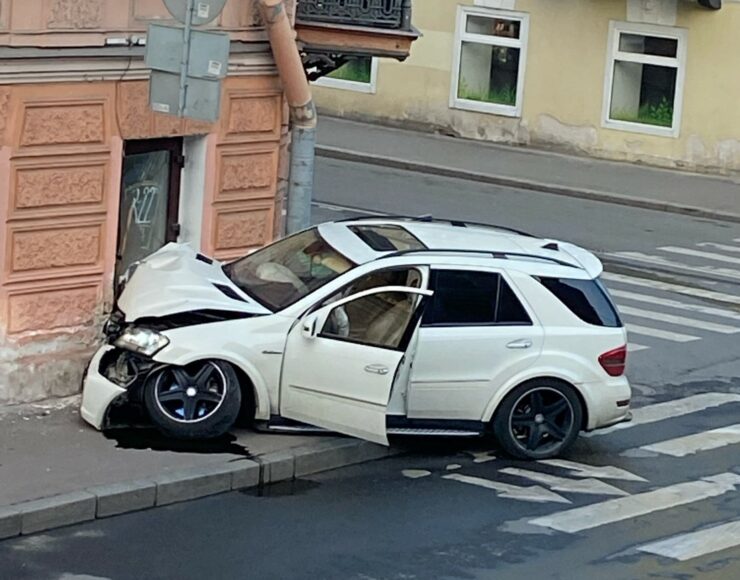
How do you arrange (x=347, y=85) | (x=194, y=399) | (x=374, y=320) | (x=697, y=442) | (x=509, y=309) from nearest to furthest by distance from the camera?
(x=194, y=399)
(x=374, y=320)
(x=509, y=309)
(x=697, y=442)
(x=347, y=85)

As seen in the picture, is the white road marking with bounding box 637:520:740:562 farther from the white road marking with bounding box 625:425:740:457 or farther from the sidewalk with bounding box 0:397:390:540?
the sidewalk with bounding box 0:397:390:540

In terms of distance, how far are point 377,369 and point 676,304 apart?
25.8 ft

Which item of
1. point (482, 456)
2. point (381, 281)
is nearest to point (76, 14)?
point (381, 281)

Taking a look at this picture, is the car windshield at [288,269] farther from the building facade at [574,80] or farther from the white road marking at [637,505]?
the building facade at [574,80]

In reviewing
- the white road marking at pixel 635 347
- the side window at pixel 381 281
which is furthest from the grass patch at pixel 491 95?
the side window at pixel 381 281

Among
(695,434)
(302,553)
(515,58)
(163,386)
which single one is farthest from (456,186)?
(302,553)

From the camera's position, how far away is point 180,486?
10625 millimetres

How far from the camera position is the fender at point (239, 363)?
1138 centimetres

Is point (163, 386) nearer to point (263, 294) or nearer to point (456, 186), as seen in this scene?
point (263, 294)

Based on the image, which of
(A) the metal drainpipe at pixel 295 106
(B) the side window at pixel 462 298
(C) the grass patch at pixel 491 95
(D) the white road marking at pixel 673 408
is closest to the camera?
(B) the side window at pixel 462 298

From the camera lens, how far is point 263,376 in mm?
11586

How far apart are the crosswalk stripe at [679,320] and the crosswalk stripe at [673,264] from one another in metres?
2.76

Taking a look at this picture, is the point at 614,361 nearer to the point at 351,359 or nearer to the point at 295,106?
the point at 351,359

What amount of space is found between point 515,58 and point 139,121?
63.5 ft
